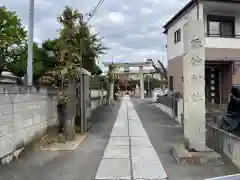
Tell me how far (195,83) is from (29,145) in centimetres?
453

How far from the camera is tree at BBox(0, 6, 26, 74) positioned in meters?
17.7

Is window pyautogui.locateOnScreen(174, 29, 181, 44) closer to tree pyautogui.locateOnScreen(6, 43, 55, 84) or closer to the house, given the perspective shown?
the house

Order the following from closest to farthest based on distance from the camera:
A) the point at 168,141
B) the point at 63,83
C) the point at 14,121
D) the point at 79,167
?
the point at 79,167 < the point at 14,121 < the point at 168,141 < the point at 63,83

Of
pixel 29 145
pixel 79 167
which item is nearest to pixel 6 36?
pixel 29 145

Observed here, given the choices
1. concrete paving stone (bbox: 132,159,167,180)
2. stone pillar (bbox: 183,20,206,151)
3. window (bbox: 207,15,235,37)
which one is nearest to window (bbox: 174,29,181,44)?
window (bbox: 207,15,235,37)

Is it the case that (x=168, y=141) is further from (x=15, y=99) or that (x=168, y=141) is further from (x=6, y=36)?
(x=6, y=36)

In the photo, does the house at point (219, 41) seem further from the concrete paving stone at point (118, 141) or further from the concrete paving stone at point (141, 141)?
the concrete paving stone at point (118, 141)

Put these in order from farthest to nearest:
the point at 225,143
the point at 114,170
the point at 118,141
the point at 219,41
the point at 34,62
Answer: the point at 219,41 < the point at 34,62 < the point at 118,141 < the point at 225,143 < the point at 114,170

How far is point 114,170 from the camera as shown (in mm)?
6625

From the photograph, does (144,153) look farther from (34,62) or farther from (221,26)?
(221,26)

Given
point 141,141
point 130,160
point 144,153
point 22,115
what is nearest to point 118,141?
point 141,141

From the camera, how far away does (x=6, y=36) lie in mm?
18109

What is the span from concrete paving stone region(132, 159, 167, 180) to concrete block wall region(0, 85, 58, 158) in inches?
109

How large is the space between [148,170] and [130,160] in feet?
2.93
